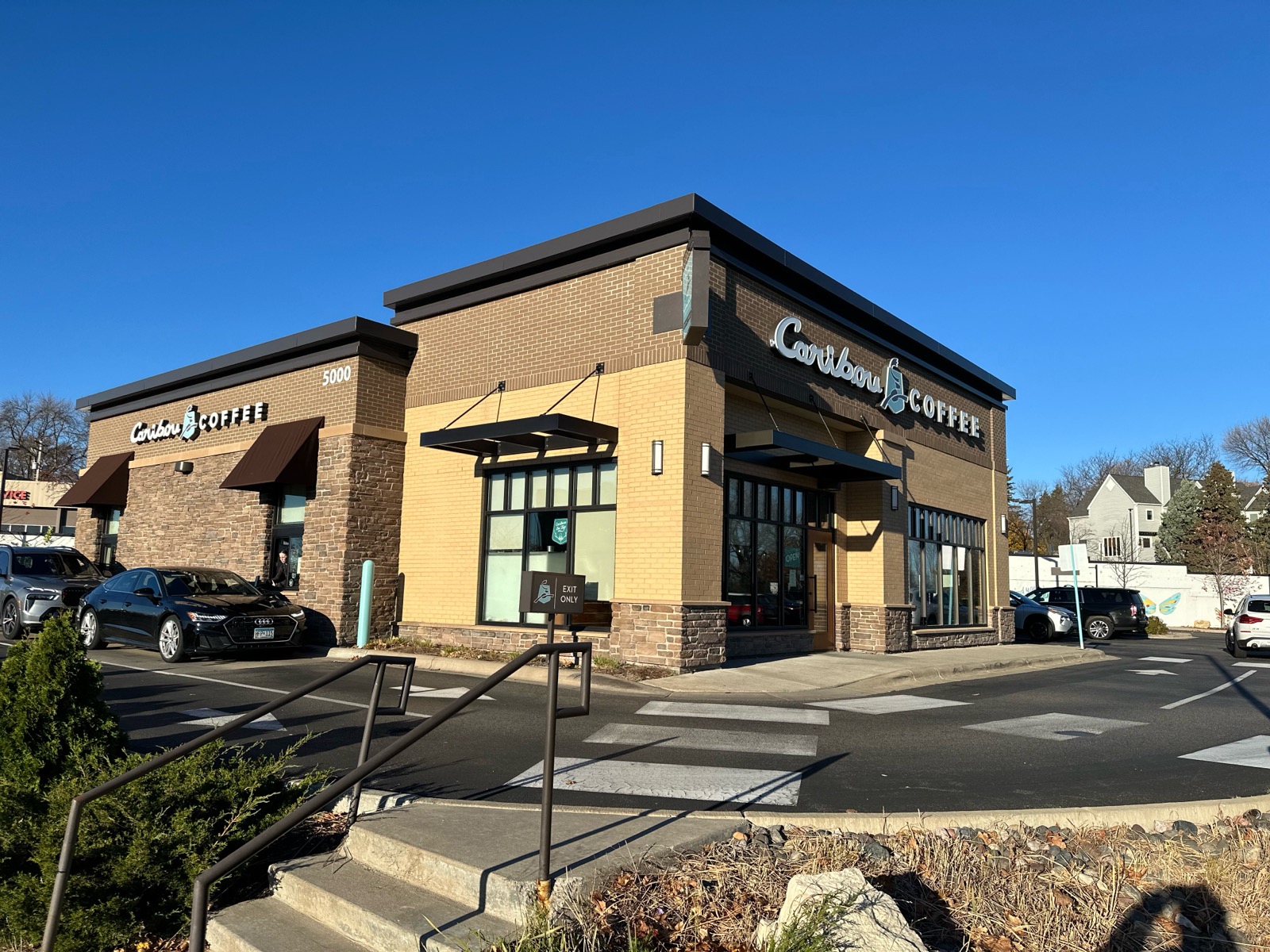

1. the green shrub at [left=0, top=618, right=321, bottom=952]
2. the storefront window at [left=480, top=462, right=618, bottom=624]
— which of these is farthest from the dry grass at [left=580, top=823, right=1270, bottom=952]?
the storefront window at [left=480, top=462, right=618, bottom=624]

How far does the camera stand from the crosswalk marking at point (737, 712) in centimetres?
1009

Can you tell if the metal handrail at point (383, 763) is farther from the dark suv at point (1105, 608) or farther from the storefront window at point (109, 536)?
the dark suv at point (1105, 608)

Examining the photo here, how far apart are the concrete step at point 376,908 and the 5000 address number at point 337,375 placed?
15.5 m

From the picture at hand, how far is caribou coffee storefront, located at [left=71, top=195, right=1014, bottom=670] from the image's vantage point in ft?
48.0

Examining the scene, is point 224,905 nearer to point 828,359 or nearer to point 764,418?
point 764,418

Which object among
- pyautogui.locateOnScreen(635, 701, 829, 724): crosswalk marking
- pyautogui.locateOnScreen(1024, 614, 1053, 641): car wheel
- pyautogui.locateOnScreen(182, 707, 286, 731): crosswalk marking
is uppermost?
pyautogui.locateOnScreen(1024, 614, 1053, 641): car wheel

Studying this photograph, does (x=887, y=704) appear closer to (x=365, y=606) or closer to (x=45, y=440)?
(x=365, y=606)

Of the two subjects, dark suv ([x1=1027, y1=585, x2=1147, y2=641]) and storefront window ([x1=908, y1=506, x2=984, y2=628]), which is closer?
storefront window ([x1=908, y1=506, x2=984, y2=628])

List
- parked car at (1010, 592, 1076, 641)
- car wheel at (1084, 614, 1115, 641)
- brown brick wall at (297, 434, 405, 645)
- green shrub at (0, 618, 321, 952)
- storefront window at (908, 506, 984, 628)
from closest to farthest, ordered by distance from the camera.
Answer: green shrub at (0, 618, 321, 952) → brown brick wall at (297, 434, 405, 645) → storefront window at (908, 506, 984, 628) → parked car at (1010, 592, 1076, 641) → car wheel at (1084, 614, 1115, 641)

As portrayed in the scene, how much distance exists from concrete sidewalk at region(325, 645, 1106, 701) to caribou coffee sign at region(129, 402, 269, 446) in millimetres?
7857

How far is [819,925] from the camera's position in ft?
11.0

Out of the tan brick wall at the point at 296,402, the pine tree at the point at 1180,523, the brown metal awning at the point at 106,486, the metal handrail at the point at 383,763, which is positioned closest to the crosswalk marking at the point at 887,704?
the metal handrail at the point at 383,763

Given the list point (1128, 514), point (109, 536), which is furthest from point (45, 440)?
point (1128, 514)

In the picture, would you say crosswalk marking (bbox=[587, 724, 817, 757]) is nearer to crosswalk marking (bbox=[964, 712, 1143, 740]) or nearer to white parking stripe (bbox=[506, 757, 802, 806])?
white parking stripe (bbox=[506, 757, 802, 806])
